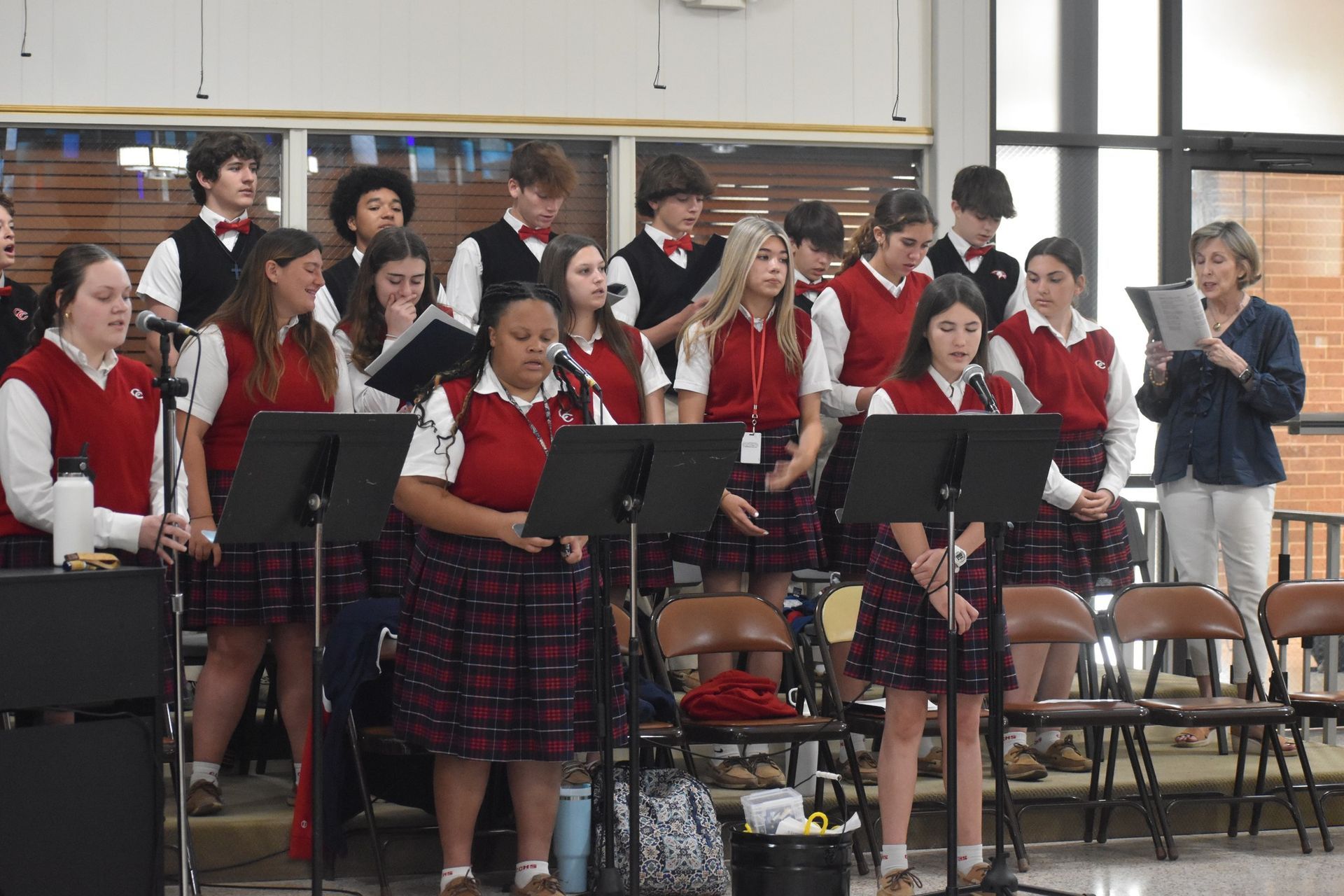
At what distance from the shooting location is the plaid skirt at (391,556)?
4395 millimetres

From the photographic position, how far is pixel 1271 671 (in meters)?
4.62

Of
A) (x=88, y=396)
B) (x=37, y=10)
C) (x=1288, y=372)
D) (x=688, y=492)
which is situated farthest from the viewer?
(x=37, y=10)

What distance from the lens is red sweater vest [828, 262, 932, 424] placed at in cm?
497

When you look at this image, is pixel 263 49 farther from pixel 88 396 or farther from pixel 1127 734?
pixel 1127 734

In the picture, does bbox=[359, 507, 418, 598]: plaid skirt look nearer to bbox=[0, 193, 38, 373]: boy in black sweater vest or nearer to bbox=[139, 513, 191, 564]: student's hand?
bbox=[139, 513, 191, 564]: student's hand

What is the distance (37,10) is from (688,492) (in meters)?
3.98

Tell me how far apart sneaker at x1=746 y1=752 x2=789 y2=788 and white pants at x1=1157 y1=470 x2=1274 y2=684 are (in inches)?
66.8

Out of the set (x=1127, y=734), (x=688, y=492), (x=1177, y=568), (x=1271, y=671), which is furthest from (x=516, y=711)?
(x=1177, y=568)

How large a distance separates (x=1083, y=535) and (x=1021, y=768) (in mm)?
759

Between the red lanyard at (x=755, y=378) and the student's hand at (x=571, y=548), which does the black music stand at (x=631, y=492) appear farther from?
the red lanyard at (x=755, y=378)

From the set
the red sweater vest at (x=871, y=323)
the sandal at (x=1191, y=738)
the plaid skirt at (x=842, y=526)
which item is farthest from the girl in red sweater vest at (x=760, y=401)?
the sandal at (x=1191, y=738)

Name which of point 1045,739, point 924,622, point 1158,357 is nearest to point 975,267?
point 1158,357

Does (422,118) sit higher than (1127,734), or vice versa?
(422,118)

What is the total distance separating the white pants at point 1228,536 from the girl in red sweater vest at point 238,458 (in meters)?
2.97
